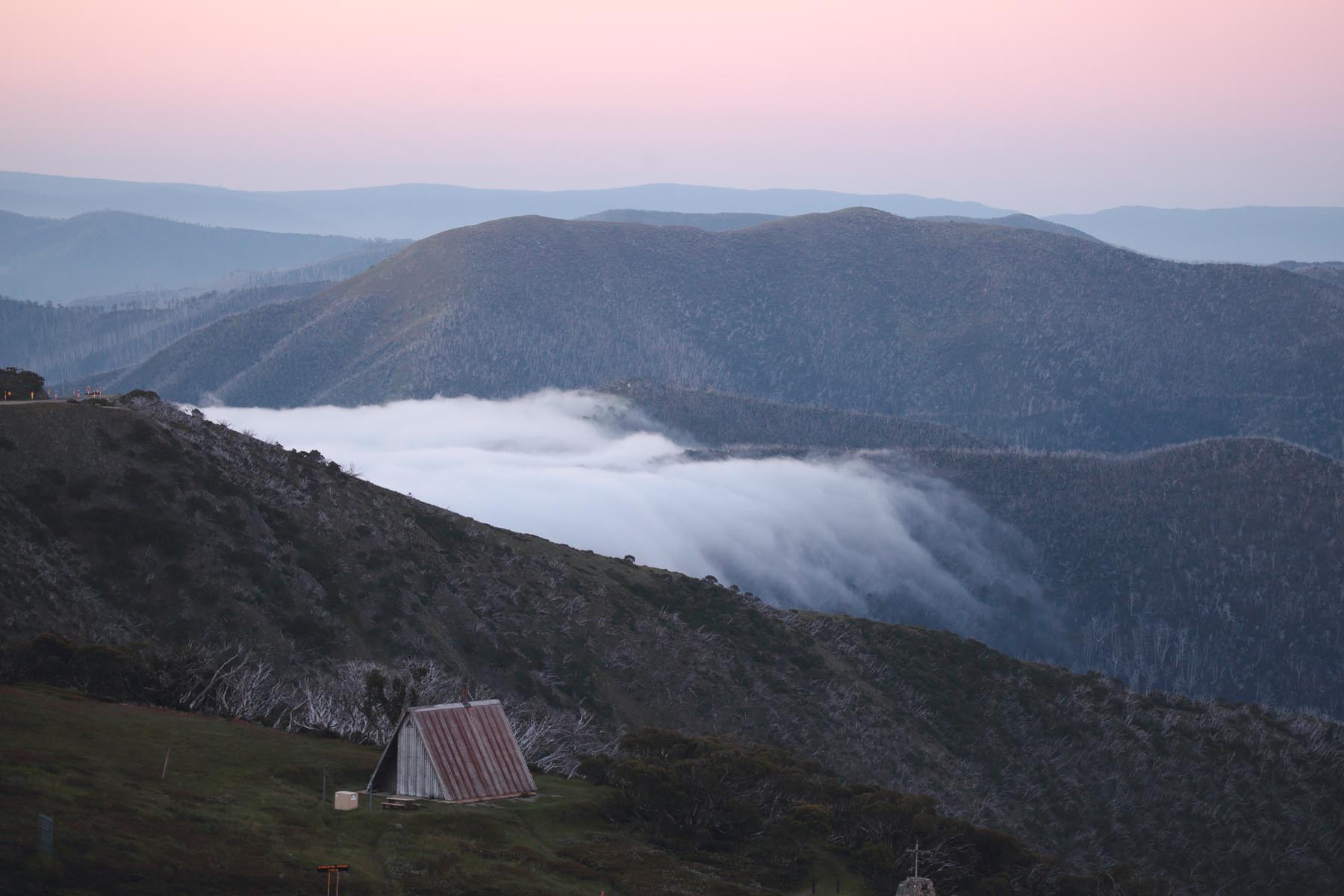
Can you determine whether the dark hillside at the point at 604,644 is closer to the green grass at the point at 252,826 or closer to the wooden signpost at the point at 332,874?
the green grass at the point at 252,826

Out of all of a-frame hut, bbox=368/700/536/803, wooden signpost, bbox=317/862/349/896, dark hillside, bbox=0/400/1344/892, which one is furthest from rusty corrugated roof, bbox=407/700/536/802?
dark hillside, bbox=0/400/1344/892

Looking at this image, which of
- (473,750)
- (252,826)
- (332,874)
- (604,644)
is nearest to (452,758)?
(473,750)

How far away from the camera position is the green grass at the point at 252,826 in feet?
116

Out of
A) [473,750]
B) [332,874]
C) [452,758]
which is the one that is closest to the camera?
[332,874]

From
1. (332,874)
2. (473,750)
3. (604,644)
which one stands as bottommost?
(604,644)

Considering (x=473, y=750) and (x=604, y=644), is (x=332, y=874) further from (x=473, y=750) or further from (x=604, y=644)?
(x=604, y=644)

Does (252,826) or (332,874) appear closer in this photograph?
(332,874)

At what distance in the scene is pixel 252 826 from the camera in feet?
132

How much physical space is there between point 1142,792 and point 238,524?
2868 inches

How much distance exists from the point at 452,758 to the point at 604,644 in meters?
51.9

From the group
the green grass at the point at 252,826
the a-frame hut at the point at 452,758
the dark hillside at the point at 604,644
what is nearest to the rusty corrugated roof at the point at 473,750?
the a-frame hut at the point at 452,758

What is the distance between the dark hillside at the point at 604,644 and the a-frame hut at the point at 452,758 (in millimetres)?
11358

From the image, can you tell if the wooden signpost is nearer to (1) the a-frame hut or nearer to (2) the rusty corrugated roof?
(1) the a-frame hut

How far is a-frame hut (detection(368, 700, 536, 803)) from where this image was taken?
49031 mm
